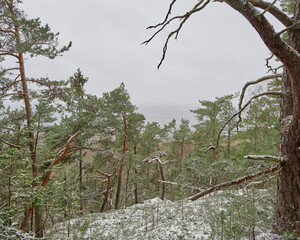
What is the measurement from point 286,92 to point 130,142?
11.0 m

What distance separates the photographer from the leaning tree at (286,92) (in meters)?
1.43

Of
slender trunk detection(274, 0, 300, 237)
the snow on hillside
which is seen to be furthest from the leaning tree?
the snow on hillside

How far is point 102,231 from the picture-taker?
3.80 metres

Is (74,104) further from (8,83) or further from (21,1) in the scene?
(21,1)

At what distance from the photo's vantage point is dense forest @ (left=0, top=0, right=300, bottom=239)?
199cm

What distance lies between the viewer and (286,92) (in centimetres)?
207

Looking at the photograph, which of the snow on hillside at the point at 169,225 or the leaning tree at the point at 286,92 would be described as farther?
the snow on hillside at the point at 169,225

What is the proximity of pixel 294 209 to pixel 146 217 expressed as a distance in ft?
10.6

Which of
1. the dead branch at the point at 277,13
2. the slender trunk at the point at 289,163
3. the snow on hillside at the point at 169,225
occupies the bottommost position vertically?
the snow on hillside at the point at 169,225

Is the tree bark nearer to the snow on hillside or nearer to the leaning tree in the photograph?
the leaning tree

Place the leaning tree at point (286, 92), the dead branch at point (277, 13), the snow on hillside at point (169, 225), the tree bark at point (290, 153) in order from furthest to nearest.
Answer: the snow on hillside at point (169, 225), the tree bark at point (290, 153), the dead branch at point (277, 13), the leaning tree at point (286, 92)

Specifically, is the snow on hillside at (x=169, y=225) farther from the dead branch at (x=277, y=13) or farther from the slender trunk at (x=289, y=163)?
the dead branch at (x=277, y=13)

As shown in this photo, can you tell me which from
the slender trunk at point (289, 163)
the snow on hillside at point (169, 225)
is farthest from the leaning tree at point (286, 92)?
the snow on hillside at point (169, 225)

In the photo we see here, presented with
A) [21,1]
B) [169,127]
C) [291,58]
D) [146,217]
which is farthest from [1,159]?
[169,127]
